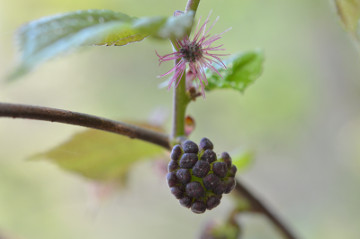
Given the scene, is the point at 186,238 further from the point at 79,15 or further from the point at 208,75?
the point at 79,15

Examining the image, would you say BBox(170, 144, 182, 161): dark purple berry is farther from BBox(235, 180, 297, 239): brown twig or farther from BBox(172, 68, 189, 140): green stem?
BBox(235, 180, 297, 239): brown twig

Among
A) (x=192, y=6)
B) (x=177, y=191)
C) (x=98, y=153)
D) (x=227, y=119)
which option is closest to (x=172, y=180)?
(x=177, y=191)

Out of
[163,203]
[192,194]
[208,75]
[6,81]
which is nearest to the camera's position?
[6,81]

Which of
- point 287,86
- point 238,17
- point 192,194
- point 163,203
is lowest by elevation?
point 163,203

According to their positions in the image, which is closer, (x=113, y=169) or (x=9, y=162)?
(x=113, y=169)

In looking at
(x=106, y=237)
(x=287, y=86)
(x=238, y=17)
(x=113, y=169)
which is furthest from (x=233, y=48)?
(x=113, y=169)

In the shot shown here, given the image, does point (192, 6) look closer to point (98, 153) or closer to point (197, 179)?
point (197, 179)
